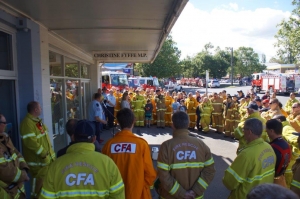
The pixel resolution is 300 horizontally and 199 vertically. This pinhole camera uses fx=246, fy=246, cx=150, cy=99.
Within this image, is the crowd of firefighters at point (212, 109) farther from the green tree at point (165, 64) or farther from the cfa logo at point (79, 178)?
the green tree at point (165, 64)

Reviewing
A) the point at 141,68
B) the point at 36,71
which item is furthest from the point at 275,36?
the point at 141,68

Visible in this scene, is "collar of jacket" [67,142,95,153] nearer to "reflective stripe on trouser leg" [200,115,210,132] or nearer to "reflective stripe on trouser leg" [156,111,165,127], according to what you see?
"reflective stripe on trouser leg" [200,115,210,132]

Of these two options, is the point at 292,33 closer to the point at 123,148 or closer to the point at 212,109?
the point at 212,109

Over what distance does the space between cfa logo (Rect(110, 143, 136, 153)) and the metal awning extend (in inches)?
87.7

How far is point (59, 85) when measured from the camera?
7.45m

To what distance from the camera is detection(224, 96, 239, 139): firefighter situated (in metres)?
10.4

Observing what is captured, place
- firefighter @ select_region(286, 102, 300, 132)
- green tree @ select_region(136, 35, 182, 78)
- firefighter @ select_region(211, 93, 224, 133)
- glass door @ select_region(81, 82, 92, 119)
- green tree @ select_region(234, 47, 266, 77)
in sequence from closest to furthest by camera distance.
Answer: firefighter @ select_region(286, 102, 300, 132), glass door @ select_region(81, 82, 92, 119), firefighter @ select_region(211, 93, 224, 133), green tree @ select_region(136, 35, 182, 78), green tree @ select_region(234, 47, 266, 77)

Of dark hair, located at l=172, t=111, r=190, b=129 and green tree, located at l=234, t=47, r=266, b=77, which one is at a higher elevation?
green tree, located at l=234, t=47, r=266, b=77

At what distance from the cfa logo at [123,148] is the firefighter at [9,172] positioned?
134 cm

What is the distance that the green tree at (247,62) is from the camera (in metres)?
71.3

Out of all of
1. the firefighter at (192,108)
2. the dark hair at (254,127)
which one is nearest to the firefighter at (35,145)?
the dark hair at (254,127)

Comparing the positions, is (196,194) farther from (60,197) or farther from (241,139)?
(241,139)

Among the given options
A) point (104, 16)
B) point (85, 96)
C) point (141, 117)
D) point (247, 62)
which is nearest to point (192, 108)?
point (141, 117)

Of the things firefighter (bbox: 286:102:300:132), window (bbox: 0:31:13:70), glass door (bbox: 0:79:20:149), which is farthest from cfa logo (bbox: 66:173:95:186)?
firefighter (bbox: 286:102:300:132)
